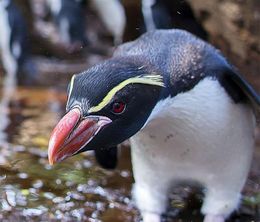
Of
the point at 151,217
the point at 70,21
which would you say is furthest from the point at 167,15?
the point at 151,217

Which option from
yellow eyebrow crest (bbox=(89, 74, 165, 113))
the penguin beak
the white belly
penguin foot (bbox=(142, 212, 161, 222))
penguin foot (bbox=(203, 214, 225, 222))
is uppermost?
yellow eyebrow crest (bbox=(89, 74, 165, 113))

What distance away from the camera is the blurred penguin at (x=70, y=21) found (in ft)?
18.3

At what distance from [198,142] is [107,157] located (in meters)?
0.61

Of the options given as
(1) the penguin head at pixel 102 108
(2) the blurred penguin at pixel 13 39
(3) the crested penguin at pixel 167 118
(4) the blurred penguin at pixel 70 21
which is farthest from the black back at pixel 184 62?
(4) the blurred penguin at pixel 70 21

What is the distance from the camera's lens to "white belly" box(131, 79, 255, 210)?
6.79 ft

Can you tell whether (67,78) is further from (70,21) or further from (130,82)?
(130,82)

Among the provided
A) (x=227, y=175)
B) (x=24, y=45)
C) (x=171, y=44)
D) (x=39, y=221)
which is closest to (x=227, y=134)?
(x=227, y=175)

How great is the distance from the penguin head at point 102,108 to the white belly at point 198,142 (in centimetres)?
16

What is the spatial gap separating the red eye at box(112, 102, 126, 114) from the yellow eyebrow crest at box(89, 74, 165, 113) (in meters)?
0.03

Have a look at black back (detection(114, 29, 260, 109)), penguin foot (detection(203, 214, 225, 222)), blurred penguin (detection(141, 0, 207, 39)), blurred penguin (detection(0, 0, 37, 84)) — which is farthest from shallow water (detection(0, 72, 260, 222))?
Answer: blurred penguin (detection(0, 0, 37, 84))

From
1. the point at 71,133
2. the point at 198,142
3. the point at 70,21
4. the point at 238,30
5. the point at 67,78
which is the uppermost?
the point at 71,133

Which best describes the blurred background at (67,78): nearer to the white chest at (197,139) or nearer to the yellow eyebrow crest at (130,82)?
the white chest at (197,139)

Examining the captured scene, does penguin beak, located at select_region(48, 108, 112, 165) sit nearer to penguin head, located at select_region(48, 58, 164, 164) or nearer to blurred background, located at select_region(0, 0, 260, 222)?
penguin head, located at select_region(48, 58, 164, 164)

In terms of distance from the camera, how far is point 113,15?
5.98m
